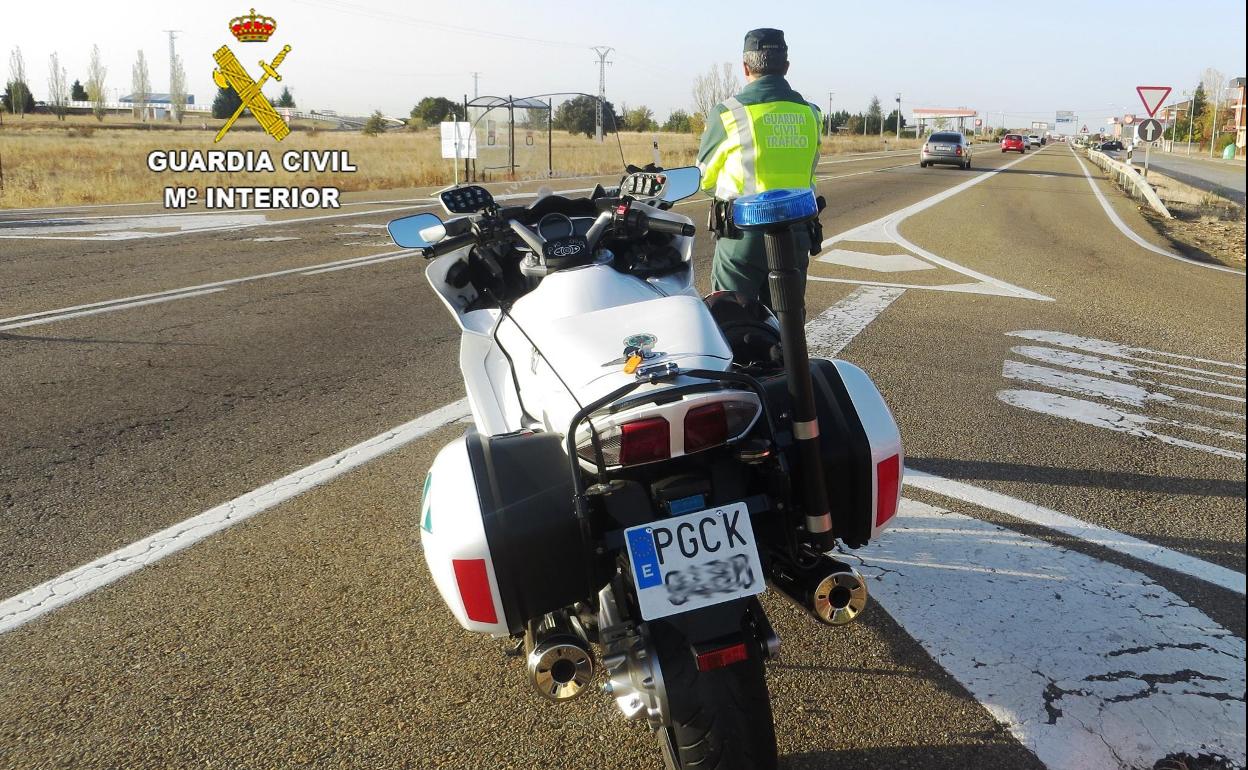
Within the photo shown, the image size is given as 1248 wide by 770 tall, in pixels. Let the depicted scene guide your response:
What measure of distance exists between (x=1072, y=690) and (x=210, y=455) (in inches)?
165

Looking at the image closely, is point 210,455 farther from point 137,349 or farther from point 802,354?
point 802,354

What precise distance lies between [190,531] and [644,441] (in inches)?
105

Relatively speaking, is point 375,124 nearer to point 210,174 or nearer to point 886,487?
point 210,174

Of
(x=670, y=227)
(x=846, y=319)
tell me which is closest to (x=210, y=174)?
(x=846, y=319)

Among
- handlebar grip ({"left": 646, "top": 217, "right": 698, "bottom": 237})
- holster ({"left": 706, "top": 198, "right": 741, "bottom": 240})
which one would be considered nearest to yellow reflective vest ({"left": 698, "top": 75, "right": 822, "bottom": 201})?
holster ({"left": 706, "top": 198, "right": 741, "bottom": 240})

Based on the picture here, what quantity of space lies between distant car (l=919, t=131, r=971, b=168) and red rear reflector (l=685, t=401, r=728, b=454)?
3992 centimetres

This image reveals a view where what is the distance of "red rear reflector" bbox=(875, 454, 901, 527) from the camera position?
8.52 feet

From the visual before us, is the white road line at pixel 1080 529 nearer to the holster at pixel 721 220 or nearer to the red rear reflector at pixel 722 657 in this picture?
the holster at pixel 721 220

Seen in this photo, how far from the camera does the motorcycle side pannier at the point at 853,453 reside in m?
2.56

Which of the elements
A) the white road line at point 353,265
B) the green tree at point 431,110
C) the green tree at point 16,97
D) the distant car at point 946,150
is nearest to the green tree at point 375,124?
the green tree at point 431,110

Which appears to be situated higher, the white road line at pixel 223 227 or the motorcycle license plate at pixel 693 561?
the white road line at pixel 223 227

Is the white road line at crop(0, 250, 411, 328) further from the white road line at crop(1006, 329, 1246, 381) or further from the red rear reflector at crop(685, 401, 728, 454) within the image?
the red rear reflector at crop(685, 401, 728, 454)

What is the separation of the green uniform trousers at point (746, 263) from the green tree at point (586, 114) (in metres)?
1.42

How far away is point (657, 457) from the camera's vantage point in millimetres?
2309
